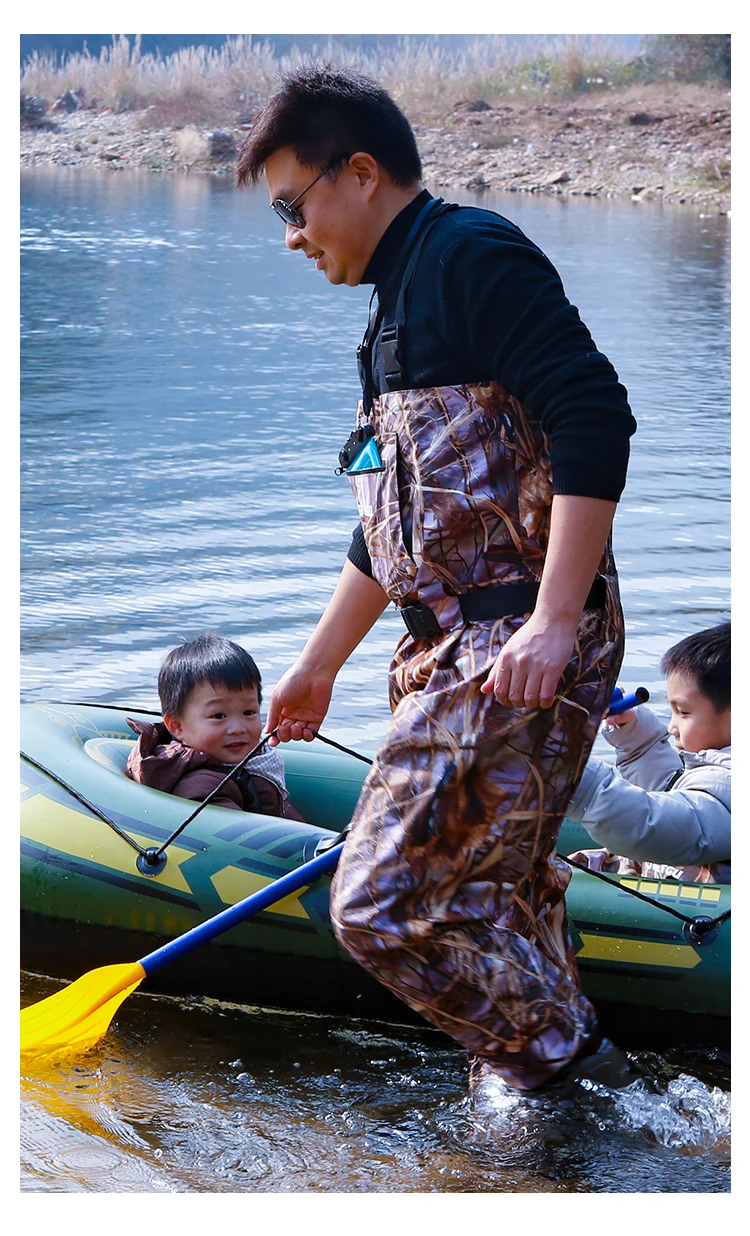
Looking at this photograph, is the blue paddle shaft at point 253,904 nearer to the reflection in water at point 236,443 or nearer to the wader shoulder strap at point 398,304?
the wader shoulder strap at point 398,304

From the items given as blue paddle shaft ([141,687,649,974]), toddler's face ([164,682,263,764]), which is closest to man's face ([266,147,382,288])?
blue paddle shaft ([141,687,649,974])

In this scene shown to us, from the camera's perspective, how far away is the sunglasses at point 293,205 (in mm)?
2271

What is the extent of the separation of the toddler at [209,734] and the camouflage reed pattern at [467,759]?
1075mm

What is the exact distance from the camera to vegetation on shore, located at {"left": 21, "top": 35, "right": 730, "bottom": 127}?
22172 millimetres

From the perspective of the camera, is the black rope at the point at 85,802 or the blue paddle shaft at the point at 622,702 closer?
the blue paddle shaft at the point at 622,702

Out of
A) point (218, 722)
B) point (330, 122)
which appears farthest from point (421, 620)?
point (218, 722)

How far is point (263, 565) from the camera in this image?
250 inches

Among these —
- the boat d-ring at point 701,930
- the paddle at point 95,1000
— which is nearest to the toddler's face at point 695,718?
the paddle at point 95,1000

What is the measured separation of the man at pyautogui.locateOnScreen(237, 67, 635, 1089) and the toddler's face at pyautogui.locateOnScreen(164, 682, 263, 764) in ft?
3.50

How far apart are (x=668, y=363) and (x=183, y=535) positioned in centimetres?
562

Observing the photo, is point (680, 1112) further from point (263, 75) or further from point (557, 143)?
point (557, 143)

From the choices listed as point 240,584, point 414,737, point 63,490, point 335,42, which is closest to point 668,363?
point 63,490

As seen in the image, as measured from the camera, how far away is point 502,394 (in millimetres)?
2162
